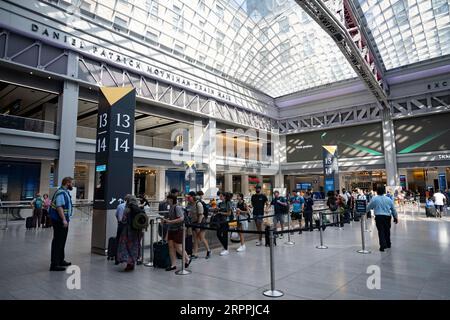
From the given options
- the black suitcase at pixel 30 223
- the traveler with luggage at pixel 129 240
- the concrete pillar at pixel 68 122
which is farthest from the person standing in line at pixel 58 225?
the concrete pillar at pixel 68 122

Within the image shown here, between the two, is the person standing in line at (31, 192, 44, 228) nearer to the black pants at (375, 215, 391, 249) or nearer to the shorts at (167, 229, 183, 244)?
the shorts at (167, 229, 183, 244)

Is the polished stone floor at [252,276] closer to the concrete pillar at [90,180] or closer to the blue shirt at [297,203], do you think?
the blue shirt at [297,203]

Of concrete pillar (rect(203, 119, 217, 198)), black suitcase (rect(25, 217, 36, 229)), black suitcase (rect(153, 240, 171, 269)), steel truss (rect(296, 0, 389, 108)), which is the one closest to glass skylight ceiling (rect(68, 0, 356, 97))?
concrete pillar (rect(203, 119, 217, 198))

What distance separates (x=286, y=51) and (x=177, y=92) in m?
13.7

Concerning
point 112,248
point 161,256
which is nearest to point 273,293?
point 161,256

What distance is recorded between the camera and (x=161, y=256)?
5.89 m

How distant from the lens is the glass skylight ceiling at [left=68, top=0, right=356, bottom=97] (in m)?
21.1

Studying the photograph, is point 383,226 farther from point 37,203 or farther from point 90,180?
point 90,180

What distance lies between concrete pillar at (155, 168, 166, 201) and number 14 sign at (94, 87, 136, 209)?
22535 millimetres

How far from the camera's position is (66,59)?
1766cm

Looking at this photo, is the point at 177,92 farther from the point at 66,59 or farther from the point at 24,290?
the point at 24,290

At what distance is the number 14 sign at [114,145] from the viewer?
7516 millimetres

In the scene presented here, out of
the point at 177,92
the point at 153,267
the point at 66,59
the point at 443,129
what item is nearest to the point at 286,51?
the point at 177,92
